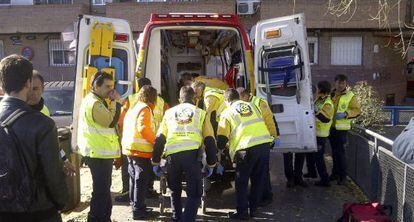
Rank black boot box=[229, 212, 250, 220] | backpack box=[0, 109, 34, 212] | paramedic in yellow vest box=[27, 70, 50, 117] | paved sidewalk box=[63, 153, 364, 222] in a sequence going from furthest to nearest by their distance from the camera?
1. paved sidewalk box=[63, 153, 364, 222]
2. black boot box=[229, 212, 250, 220]
3. paramedic in yellow vest box=[27, 70, 50, 117]
4. backpack box=[0, 109, 34, 212]

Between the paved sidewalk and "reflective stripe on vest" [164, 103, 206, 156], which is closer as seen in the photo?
"reflective stripe on vest" [164, 103, 206, 156]

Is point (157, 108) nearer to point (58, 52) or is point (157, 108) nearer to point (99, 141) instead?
point (99, 141)

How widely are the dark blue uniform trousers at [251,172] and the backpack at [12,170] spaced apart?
3.20 m

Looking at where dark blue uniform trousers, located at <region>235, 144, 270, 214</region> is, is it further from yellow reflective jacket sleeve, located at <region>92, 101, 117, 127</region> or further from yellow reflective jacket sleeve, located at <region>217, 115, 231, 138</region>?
yellow reflective jacket sleeve, located at <region>92, 101, 117, 127</region>

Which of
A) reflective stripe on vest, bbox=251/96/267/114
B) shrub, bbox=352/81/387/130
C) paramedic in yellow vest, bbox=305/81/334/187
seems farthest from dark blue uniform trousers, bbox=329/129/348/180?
shrub, bbox=352/81/387/130

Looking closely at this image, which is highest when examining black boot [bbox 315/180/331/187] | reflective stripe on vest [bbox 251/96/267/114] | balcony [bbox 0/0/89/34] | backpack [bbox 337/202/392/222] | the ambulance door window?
balcony [bbox 0/0/89/34]

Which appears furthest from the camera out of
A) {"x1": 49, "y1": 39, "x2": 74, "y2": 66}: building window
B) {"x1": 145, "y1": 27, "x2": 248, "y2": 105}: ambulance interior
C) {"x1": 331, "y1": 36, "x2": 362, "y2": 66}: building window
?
{"x1": 49, "y1": 39, "x2": 74, "y2": 66}: building window

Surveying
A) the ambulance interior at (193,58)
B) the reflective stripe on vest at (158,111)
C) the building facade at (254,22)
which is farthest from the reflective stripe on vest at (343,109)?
the building facade at (254,22)

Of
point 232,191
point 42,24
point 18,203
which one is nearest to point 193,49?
point 232,191

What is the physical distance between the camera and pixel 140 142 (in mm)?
5613

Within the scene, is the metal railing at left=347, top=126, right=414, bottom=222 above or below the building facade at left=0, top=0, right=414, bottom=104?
below

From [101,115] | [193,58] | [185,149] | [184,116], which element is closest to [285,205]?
[185,149]

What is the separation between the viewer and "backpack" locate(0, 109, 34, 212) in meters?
2.79

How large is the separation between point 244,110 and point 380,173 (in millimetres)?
1904
